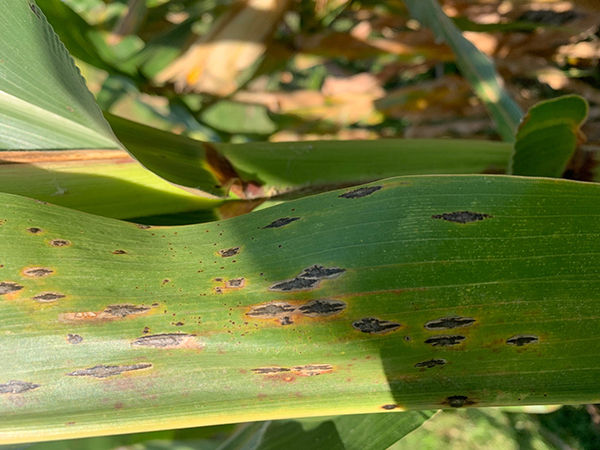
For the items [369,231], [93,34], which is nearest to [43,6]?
[93,34]

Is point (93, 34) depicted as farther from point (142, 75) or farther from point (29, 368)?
point (29, 368)

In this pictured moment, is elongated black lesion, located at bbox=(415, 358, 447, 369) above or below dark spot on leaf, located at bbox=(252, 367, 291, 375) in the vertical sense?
below

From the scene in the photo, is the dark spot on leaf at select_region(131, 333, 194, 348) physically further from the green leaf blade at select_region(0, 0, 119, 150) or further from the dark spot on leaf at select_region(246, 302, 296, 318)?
the green leaf blade at select_region(0, 0, 119, 150)

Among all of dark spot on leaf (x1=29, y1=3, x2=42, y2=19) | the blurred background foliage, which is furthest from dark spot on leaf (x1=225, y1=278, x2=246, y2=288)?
the blurred background foliage

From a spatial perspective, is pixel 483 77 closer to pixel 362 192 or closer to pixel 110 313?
pixel 362 192

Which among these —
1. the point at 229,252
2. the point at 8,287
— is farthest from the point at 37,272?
the point at 229,252

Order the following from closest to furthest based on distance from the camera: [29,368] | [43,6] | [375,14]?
[29,368] → [43,6] → [375,14]
